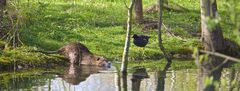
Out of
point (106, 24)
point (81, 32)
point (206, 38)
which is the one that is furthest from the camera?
point (106, 24)

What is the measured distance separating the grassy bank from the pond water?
143 cm

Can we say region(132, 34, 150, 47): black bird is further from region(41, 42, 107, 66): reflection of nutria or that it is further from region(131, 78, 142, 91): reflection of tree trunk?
region(131, 78, 142, 91): reflection of tree trunk

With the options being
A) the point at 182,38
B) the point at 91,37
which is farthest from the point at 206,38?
the point at 91,37

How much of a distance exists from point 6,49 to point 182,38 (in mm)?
9024

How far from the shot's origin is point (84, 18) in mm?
28094

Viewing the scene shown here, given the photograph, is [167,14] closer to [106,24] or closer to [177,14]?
[177,14]

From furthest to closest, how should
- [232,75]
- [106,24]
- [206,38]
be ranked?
[106,24] → [206,38] → [232,75]

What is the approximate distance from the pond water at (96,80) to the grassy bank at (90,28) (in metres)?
1.43

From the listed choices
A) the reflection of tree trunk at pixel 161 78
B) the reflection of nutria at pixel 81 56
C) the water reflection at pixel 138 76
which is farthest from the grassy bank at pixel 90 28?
the water reflection at pixel 138 76

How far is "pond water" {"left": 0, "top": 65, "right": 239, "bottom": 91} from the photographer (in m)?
15.8

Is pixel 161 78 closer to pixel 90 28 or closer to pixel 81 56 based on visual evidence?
pixel 81 56

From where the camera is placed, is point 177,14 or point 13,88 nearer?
point 13,88

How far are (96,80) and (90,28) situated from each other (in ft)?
30.3

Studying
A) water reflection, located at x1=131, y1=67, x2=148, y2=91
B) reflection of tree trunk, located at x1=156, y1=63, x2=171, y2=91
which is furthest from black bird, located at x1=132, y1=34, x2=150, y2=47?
water reflection, located at x1=131, y1=67, x2=148, y2=91
